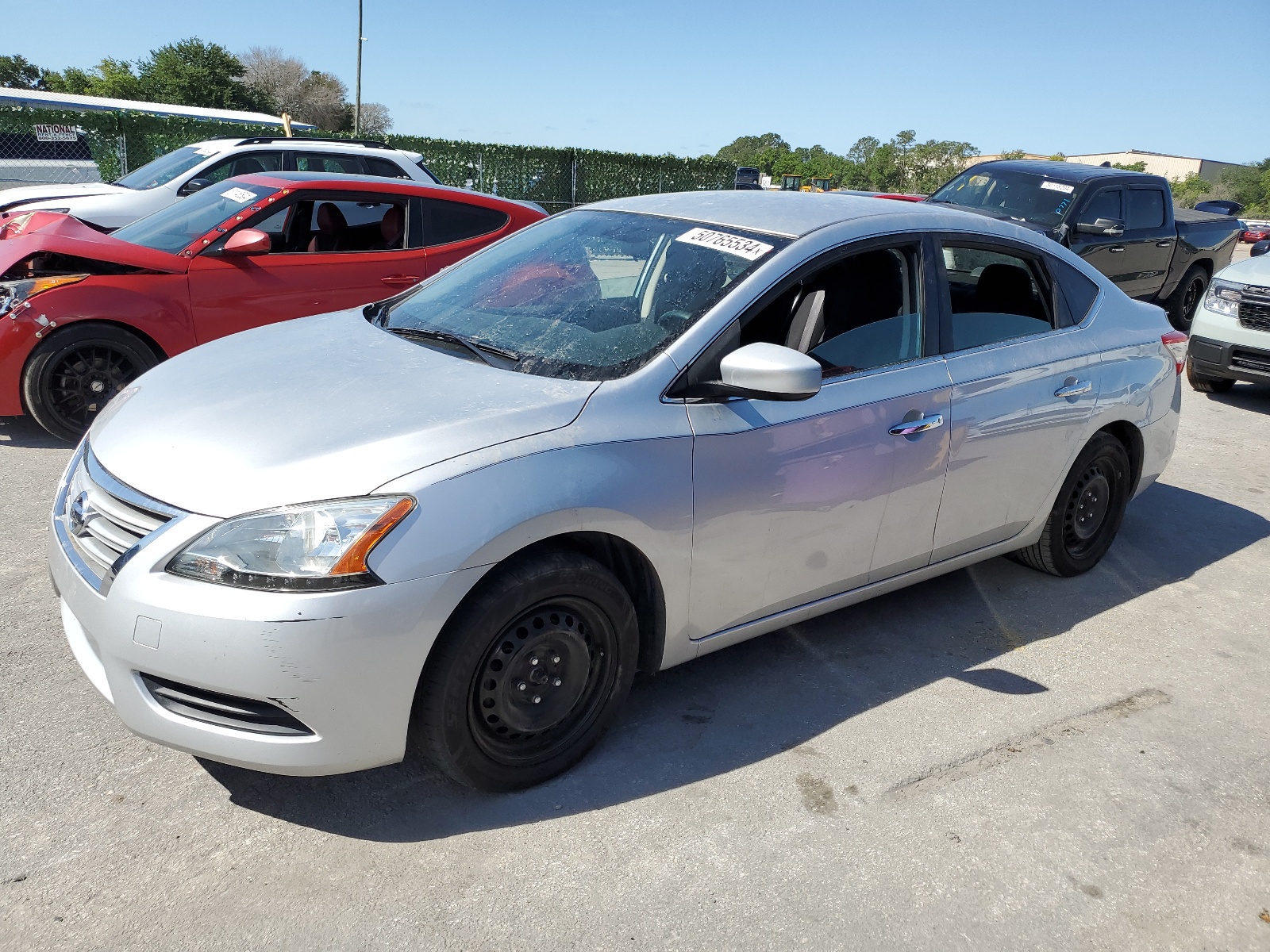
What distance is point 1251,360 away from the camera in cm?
833

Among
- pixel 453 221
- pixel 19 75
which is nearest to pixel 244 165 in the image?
pixel 453 221

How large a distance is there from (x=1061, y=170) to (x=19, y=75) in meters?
79.6

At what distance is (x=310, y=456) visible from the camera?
8.05 ft

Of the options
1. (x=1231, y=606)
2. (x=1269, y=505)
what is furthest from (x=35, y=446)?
(x=1269, y=505)

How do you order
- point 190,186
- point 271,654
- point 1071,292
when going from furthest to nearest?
point 190,186 → point 1071,292 → point 271,654

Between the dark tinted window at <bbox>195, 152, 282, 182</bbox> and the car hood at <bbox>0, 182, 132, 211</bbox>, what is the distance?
0.85 metres

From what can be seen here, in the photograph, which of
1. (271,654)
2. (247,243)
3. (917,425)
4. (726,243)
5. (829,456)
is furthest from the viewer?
(247,243)

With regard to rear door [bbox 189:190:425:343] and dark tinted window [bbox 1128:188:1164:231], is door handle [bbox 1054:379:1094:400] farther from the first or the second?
dark tinted window [bbox 1128:188:1164:231]

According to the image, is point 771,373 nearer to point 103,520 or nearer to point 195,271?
point 103,520

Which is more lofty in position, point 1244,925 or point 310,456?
point 310,456

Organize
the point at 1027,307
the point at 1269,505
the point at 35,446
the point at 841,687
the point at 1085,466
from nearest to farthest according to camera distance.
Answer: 1. the point at 841,687
2. the point at 1027,307
3. the point at 1085,466
4. the point at 35,446
5. the point at 1269,505

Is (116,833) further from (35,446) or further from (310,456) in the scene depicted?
(35,446)

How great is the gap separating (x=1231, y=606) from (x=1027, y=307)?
5.93 ft

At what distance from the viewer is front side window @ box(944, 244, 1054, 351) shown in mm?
3709
